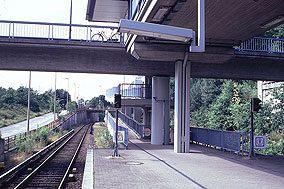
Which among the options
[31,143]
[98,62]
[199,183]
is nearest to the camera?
[199,183]

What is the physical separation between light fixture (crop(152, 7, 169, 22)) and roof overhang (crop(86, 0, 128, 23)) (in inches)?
471

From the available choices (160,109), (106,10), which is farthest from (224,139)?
(106,10)

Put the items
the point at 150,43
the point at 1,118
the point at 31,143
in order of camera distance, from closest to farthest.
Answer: the point at 150,43 < the point at 31,143 < the point at 1,118

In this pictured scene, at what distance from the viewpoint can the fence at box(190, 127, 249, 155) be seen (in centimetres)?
1764

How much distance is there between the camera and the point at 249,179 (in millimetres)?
11023

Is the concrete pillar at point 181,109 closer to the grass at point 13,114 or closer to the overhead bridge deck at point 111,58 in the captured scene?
the overhead bridge deck at point 111,58

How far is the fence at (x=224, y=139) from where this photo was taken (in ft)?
57.9

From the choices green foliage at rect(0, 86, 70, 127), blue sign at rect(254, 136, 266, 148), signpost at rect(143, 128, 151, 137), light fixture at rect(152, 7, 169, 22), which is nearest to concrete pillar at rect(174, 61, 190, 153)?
blue sign at rect(254, 136, 266, 148)

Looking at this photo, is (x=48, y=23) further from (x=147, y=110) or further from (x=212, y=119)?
(x=212, y=119)

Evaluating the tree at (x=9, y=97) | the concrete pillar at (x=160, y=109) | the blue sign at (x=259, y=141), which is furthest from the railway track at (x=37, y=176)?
the tree at (x=9, y=97)

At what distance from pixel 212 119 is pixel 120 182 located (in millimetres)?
27562

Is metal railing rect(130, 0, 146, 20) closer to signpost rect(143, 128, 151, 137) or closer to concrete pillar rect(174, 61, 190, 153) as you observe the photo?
concrete pillar rect(174, 61, 190, 153)

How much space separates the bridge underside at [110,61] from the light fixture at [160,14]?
15.0ft

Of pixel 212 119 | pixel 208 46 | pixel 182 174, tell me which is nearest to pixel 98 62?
pixel 208 46
